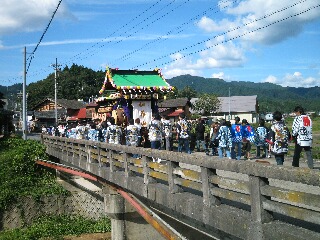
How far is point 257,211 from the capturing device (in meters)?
4.66

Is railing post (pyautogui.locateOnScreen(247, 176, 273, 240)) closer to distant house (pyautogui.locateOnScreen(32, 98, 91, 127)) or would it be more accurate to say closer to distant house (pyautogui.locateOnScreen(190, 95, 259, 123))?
distant house (pyautogui.locateOnScreen(32, 98, 91, 127))

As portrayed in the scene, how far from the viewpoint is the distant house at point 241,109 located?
86.1 metres

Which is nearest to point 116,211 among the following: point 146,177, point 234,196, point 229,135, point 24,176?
point 146,177

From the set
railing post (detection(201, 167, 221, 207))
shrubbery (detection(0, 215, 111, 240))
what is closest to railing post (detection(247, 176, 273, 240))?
railing post (detection(201, 167, 221, 207))

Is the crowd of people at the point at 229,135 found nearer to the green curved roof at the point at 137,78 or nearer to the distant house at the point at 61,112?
the green curved roof at the point at 137,78

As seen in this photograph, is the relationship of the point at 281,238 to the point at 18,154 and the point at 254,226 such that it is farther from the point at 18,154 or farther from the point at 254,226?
the point at 18,154

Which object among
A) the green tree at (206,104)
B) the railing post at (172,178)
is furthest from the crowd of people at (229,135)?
the green tree at (206,104)

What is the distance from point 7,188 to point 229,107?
237 ft

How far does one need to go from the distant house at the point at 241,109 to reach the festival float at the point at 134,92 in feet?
211

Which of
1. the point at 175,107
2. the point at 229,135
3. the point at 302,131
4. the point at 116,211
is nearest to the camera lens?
the point at 302,131

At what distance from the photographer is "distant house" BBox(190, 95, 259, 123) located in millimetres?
86125

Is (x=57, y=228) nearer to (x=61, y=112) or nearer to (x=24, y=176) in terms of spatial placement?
(x=24, y=176)

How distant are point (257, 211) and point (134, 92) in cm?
1451

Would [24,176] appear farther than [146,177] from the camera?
Yes
